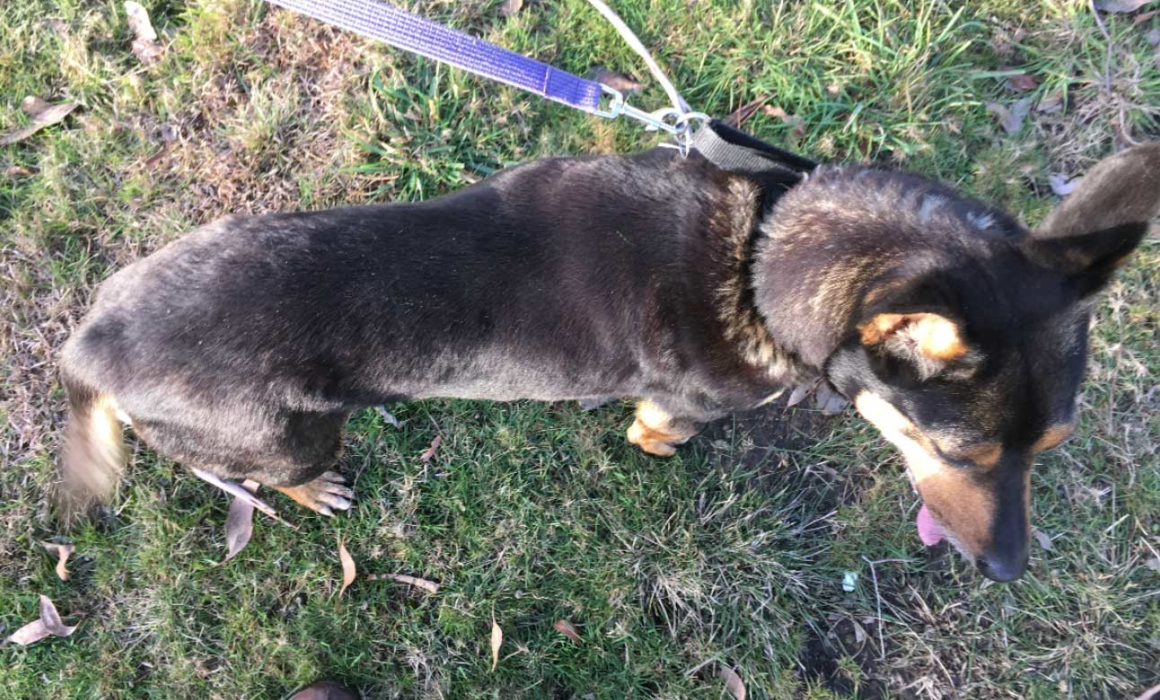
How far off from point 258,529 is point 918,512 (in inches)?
136

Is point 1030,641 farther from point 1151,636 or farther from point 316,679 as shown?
point 316,679

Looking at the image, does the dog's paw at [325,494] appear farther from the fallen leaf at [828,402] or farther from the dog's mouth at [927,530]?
the dog's mouth at [927,530]

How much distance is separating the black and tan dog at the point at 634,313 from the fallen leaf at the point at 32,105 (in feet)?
6.67

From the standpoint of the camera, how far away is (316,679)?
12.4 feet

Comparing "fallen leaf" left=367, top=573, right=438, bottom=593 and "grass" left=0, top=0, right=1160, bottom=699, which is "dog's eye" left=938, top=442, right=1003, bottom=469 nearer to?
"grass" left=0, top=0, right=1160, bottom=699

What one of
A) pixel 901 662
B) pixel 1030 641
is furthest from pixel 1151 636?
pixel 901 662

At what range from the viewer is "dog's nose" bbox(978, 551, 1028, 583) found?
284cm

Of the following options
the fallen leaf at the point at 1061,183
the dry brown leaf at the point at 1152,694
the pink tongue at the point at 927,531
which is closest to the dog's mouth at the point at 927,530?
the pink tongue at the point at 927,531

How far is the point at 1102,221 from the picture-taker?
2354mm

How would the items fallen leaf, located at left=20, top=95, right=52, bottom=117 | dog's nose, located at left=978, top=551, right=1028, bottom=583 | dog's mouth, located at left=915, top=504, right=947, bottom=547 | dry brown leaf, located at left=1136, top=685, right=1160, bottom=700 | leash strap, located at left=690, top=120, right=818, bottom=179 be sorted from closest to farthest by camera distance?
dog's nose, located at left=978, top=551, right=1028, bottom=583
leash strap, located at left=690, top=120, right=818, bottom=179
dog's mouth, located at left=915, top=504, right=947, bottom=547
dry brown leaf, located at left=1136, top=685, right=1160, bottom=700
fallen leaf, located at left=20, top=95, right=52, bottom=117

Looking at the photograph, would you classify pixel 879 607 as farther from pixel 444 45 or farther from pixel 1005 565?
pixel 444 45

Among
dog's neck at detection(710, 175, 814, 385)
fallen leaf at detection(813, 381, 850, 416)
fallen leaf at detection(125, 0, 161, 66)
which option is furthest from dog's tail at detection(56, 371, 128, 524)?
fallen leaf at detection(813, 381, 850, 416)

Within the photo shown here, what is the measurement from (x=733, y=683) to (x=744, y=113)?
305cm

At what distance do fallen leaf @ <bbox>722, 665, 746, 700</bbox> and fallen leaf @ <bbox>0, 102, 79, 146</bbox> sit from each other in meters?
4.69
